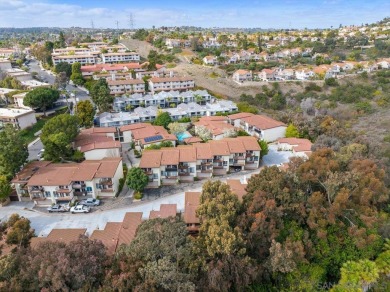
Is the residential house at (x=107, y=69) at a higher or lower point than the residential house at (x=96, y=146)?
higher

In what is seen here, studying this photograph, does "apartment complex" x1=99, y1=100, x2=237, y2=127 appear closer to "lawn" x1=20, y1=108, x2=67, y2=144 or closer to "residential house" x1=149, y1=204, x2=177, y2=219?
"lawn" x1=20, y1=108, x2=67, y2=144

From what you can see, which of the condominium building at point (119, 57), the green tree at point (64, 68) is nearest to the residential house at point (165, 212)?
the green tree at point (64, 68)

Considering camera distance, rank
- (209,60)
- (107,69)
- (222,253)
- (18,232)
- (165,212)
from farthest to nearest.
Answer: (209,60) < (107,69) < (165,212) < (18,232) < (222,253)

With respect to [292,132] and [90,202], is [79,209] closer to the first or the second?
[90,202]

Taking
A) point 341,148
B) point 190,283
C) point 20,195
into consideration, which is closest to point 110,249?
point 190,283

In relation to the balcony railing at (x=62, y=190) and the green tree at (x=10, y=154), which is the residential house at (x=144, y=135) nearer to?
the balcony railing at (x=62, y=190)

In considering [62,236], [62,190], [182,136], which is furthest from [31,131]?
[62,236]

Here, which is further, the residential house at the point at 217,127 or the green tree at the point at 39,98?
the green tree at the point at 39,98

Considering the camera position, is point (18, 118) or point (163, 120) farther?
point (163, 120)
